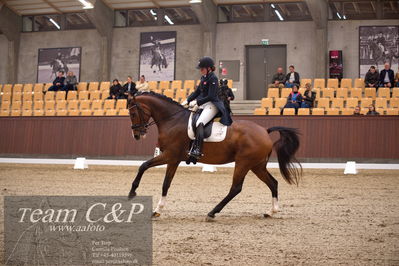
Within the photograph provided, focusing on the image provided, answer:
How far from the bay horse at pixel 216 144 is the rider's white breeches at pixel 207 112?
0.81ft

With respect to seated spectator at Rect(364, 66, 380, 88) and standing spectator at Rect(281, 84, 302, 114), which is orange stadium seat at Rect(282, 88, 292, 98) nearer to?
standing spectator at Rect(281, 84, 302, 114)

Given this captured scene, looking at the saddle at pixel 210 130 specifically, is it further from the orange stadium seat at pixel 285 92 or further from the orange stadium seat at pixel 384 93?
the orange stadium seat at pixel 384 93

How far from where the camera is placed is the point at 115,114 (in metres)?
16.9

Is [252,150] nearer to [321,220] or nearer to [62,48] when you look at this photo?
[321,220]

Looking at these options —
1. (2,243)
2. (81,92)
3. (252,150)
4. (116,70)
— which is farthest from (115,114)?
(2,243)

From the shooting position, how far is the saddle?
6.85 metres

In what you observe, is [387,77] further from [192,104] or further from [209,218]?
[209,218]

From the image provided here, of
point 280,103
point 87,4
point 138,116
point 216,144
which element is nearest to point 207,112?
point 216,144

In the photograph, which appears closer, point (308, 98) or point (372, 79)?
point (308, 98)

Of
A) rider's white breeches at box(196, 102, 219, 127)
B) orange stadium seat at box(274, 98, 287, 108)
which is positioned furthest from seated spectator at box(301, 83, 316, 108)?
rider's white breeches at box(196, 102, 219, 127)

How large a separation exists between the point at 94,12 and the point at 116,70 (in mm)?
2878

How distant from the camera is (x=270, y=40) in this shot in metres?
21.6

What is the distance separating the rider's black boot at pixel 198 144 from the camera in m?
6.69

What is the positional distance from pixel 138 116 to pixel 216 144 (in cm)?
117
